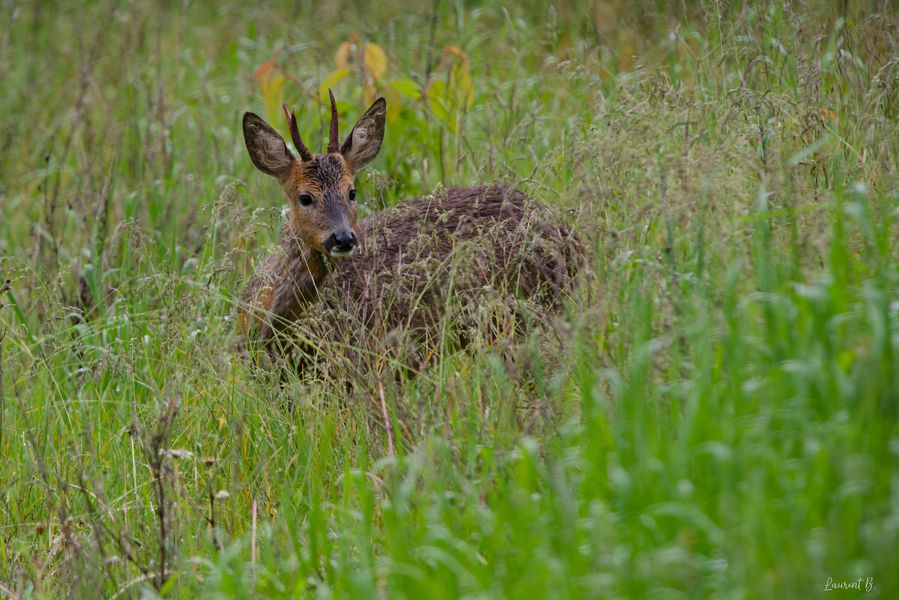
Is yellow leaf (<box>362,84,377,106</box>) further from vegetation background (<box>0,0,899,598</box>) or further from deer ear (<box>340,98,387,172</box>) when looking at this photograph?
deer ear (<box>340,98,387,172</box>)

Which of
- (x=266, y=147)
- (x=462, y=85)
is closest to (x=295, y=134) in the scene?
(x=266, y=147)

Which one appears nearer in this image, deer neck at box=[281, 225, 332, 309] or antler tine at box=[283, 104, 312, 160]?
antler tine at box=[283, 104, 312, 160]

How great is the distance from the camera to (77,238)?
20.4ft

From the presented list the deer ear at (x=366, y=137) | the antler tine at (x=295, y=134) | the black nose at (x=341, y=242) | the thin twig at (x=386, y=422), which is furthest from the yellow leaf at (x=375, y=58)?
the thin twig at (x=386, y=422)

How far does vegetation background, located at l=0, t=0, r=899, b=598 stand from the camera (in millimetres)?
2615

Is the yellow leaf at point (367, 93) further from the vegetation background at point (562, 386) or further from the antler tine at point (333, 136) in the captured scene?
the antler tine at point (333, 136)

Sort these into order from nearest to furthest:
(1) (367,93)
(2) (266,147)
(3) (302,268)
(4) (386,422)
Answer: (4) (386,422) < (3) (302,268) < (2) (266,147) < (1) (367,93)

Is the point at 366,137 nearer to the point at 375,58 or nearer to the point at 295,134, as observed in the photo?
the point at 295,134

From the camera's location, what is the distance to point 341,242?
15.9 ft

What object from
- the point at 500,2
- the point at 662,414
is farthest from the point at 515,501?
the point at 500,2

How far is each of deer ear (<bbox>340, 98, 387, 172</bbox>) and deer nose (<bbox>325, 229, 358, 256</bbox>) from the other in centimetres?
59

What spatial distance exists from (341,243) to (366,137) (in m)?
0.75
